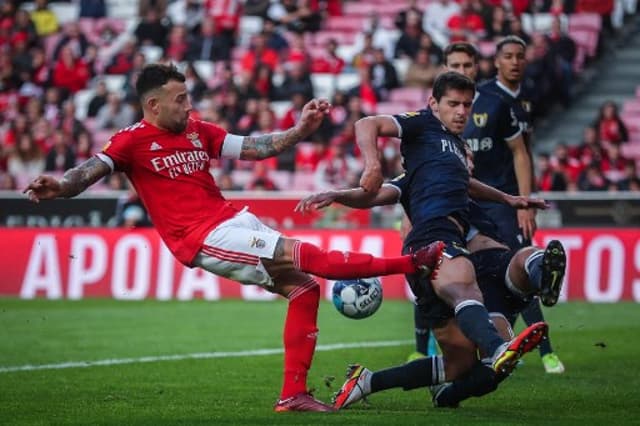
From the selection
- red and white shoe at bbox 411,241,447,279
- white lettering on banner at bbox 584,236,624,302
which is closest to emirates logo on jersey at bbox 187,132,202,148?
red and white shoe at bbox 411,241,447,279

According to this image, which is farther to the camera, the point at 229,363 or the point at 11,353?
the point at 11,353

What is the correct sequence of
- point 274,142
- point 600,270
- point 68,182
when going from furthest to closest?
point 600,270, point 274,142, point 68,182

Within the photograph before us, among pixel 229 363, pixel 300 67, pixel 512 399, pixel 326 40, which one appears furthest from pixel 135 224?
pixel 512 399

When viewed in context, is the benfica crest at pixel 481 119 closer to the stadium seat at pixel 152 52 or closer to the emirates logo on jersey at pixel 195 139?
the emirates logo on jersey at pixel 195 139

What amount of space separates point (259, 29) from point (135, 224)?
8.10 m

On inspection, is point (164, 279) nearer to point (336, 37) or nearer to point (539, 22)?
point (336, 37)

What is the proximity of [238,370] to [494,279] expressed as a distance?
317cm

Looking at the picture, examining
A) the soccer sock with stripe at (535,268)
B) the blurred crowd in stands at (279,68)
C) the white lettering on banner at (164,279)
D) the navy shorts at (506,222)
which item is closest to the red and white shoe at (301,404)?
the soccer sock with stripe at (535,268)

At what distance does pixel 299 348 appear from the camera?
8922 millimetres

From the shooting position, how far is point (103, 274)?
20.9 m

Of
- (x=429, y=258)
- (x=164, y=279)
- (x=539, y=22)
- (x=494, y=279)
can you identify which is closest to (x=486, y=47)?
(x=539, y=22)

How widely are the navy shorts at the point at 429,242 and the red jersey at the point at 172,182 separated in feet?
3.92

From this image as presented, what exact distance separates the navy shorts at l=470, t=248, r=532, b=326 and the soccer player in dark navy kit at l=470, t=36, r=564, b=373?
7.09ft

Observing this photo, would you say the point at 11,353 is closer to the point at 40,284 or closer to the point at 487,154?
the point at 487,154
